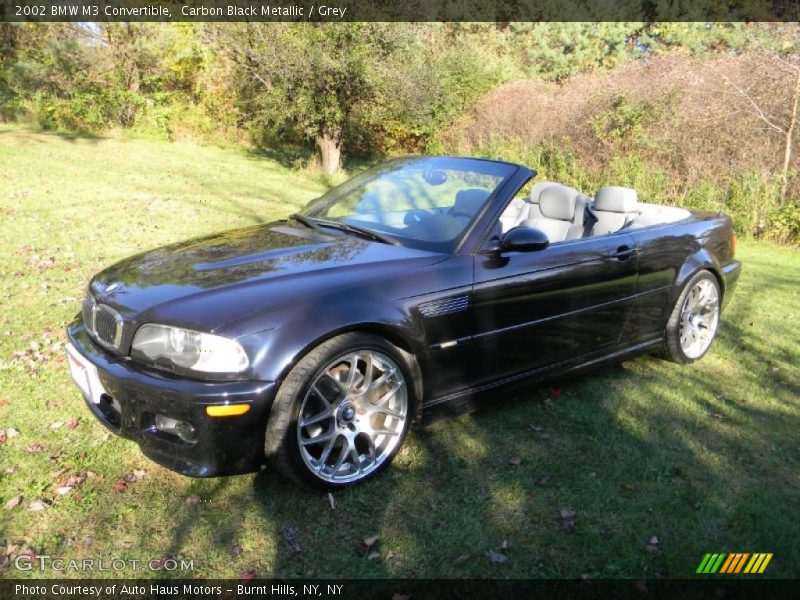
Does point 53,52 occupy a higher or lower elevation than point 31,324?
higher

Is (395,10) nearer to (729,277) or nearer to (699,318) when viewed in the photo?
(729,277)

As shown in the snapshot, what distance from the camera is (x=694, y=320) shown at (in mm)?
5004

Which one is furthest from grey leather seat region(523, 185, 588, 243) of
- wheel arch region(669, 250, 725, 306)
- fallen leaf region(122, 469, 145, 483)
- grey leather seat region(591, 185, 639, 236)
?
fallen leaf region(122, 469, 145, 483)

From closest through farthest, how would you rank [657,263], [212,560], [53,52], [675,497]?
[212,560] < [675,497] < [657,263] < [53,52]

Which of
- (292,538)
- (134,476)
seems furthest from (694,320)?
(134,476)

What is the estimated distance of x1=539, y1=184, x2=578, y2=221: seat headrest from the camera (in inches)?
192

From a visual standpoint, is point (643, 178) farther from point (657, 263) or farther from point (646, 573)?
point (646, 573)

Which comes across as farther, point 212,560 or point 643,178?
point 643,178

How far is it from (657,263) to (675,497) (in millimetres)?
1750

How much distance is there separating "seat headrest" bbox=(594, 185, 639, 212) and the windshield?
3.79 feet

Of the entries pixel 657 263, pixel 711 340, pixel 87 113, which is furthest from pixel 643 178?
pixel 87 113

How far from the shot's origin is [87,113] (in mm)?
22750

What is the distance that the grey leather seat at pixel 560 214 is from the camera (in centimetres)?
488

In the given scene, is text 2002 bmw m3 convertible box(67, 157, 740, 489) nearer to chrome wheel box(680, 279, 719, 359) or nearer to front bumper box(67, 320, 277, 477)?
front bumper box(67, 320, 277, 477)
